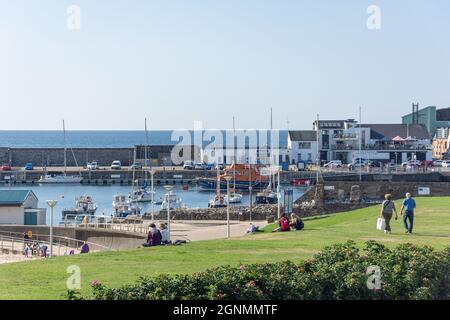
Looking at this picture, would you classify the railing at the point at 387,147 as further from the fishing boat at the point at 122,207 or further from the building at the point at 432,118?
the fishing boat at the point at 122,207

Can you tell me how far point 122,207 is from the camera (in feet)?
250

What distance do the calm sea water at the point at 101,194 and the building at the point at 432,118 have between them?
46945 mm

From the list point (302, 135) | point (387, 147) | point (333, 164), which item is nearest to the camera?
point (333, 164)

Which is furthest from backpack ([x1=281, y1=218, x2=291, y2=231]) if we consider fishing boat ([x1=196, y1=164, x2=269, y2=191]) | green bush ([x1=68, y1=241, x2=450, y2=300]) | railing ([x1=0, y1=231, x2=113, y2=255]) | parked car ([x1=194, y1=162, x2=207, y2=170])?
parked car ([x1=194, y1=162, x2=207, y2=170])

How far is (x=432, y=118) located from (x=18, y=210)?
352ft

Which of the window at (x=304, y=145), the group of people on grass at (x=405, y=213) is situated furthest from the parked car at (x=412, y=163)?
the group of people on grass at (x=405, y=213)

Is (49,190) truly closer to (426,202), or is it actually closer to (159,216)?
(159,216)

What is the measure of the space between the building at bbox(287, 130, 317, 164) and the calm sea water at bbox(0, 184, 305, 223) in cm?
1330

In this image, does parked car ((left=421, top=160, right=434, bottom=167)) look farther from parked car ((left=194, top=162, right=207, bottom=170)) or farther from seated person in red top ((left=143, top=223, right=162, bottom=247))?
seated person in red top ((left=143, top=223, right=162, bottom=247))

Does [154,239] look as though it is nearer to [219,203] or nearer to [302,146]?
[219,203]

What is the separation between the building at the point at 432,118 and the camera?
13838cm

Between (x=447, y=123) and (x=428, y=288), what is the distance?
429 ft

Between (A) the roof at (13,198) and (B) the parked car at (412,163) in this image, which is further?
(B) the parked car at (412,163)

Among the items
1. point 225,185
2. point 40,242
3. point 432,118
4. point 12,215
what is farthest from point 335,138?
point 40,242
